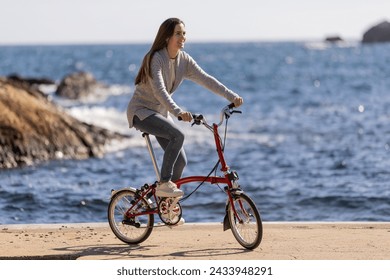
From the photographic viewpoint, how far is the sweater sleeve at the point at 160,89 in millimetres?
7821

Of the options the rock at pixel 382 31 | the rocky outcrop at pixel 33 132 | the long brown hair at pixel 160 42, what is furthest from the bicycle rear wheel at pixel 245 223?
the rock at pixel 382 31

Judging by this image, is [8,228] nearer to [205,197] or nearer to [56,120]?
[205,197]

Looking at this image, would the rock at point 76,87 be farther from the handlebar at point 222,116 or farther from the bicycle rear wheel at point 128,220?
the handlebar at point 222,116

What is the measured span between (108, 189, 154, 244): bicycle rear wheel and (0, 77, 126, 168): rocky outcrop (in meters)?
9.06

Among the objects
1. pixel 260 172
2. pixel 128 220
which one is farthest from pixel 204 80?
pixel 260 172

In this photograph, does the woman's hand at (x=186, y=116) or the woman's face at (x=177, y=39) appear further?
the woman's face at (x=177, y=39)

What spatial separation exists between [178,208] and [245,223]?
25.6 inches

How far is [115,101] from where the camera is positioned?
40.7 m

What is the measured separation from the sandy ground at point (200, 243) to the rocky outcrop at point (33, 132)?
26.7 feet

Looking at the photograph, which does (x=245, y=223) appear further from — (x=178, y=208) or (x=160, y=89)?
(x=160, y=89)

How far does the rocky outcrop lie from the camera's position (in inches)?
696

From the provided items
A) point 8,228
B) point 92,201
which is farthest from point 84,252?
point 92,201

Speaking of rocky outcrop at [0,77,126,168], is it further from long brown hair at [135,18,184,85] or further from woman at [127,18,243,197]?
long brown hair at [135,18,184,85]

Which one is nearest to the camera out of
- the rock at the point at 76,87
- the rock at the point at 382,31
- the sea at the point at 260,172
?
the sea at the point at 260,172
